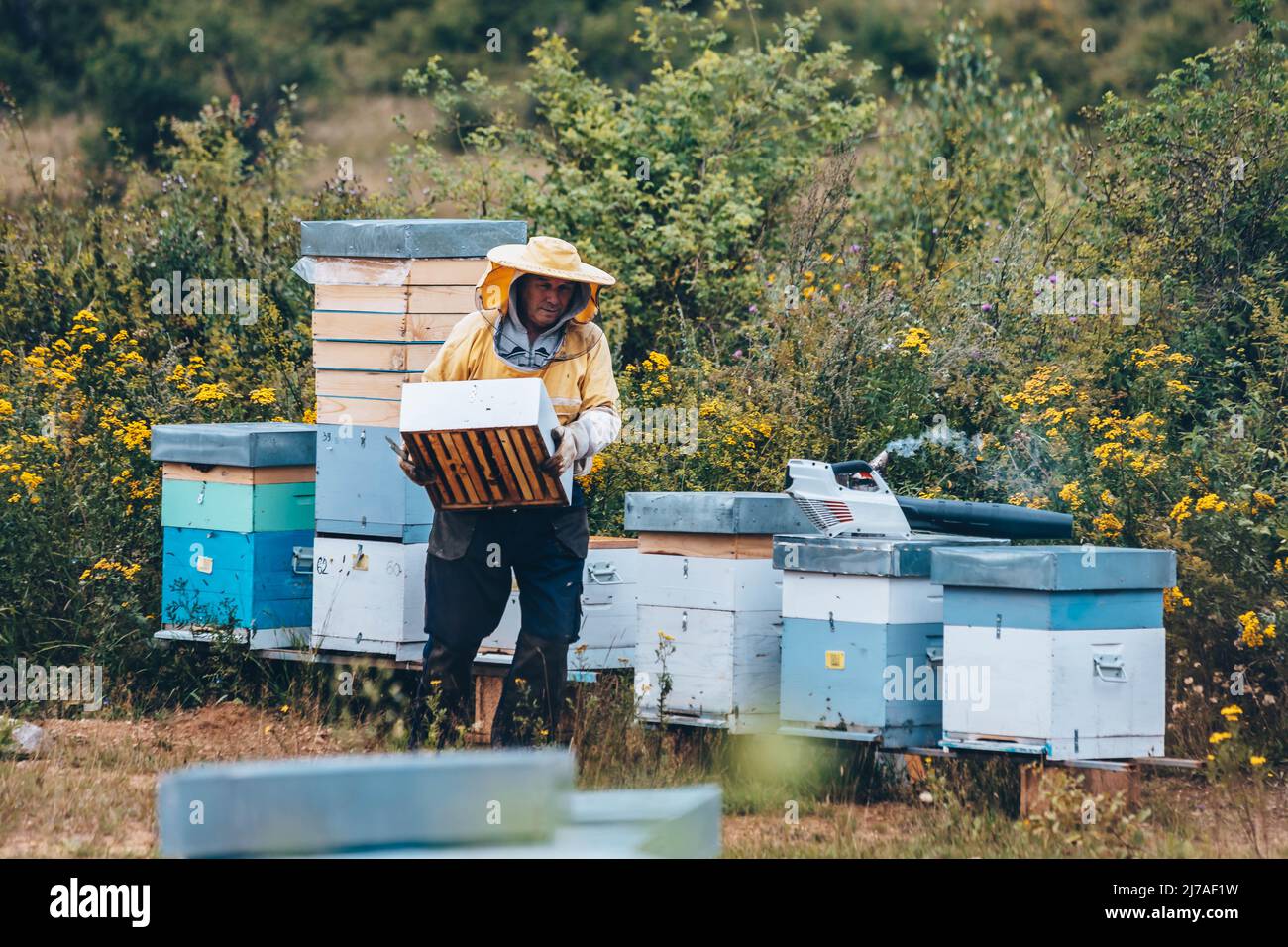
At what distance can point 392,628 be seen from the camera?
6395mm

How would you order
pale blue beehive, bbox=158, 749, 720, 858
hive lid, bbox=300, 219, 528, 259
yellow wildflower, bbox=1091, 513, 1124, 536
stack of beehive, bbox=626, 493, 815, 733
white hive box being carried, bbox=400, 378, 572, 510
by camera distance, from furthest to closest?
yellow wildflower, bbox=1091, 513, 1124, 536
hive lid, bbox=300, 219, 528, 259
stack of beehive, bbox=626, 493, 815, 733
white hive box being carried, bbox=400, 378, 572, 510
pale blue beehive, bbox=158, 749, 720, 858

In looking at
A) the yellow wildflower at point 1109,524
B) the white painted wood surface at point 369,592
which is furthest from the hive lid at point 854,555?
the white painted wood surface at point 369,592

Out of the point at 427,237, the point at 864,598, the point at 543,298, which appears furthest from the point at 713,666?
the point at 427,237

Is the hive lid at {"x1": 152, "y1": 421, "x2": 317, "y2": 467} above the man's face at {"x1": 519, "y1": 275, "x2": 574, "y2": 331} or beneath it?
beneath

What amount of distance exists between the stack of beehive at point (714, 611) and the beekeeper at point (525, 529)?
0.33 metres

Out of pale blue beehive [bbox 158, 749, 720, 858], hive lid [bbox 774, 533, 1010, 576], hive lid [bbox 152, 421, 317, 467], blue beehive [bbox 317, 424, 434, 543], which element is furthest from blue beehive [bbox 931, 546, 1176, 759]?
hive lid [bbox 152, 421, 317, 467]

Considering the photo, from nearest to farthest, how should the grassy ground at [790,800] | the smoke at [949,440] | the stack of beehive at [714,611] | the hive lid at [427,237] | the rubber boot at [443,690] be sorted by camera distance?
1. the grassy ground at [790,800]
2. the stack of beehive at [714,611]
3. the rubber boot at [443,690]
4. the hive lid at [427,237]
5. the smoke at [949,440]

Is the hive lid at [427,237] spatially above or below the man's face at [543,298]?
above

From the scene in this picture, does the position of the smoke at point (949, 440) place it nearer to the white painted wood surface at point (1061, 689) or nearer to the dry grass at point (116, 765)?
the white painted wood surface at point (1061, 689)

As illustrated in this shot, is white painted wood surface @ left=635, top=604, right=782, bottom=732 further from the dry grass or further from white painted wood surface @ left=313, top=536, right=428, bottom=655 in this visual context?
the dry grass

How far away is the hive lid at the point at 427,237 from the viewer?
6.22 metres

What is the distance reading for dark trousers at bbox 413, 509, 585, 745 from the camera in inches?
226

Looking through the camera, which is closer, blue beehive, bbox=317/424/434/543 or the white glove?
the white glove

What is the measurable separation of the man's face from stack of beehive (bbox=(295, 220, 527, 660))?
0.61 m
